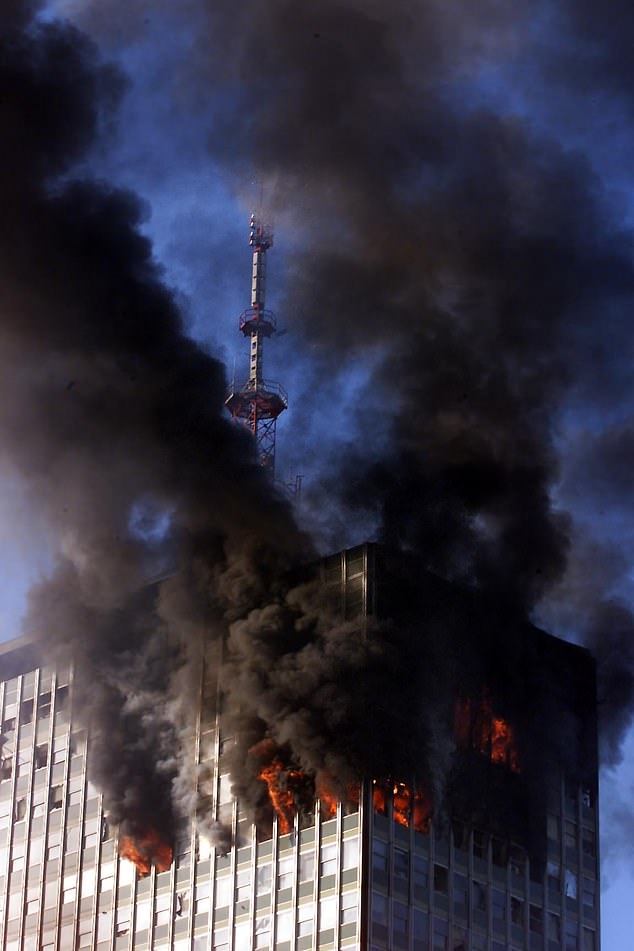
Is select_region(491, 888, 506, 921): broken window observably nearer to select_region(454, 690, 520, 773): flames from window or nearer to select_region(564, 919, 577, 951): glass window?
select_region(564, 919, 577, 951): glass window

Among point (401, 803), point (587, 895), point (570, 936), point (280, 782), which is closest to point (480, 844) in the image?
point (401, 803)

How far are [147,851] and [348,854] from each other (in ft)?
58.3

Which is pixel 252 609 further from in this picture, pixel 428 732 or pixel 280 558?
pixel 428 732

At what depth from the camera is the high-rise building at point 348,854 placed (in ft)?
432

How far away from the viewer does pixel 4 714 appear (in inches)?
6299

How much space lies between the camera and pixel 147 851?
144375 mm

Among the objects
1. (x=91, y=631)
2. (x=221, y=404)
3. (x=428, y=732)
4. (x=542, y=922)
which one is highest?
(x=221, y=404)

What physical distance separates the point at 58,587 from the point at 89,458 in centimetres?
930

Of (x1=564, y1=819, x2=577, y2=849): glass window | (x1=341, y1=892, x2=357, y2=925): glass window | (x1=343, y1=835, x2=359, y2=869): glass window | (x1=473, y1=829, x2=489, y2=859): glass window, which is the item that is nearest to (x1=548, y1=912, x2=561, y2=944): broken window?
(x1=564, y1=819, x2=577, y2=849): glass window

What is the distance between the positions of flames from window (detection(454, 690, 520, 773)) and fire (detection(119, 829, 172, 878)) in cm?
1846

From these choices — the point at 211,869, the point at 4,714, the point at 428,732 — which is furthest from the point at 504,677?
the point at 4,714

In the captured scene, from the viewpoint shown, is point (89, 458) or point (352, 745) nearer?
point (352, 745)

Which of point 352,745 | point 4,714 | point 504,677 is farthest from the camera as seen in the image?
point 4,714

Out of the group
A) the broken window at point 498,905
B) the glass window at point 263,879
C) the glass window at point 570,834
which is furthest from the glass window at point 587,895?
the glass window at point 263,879
